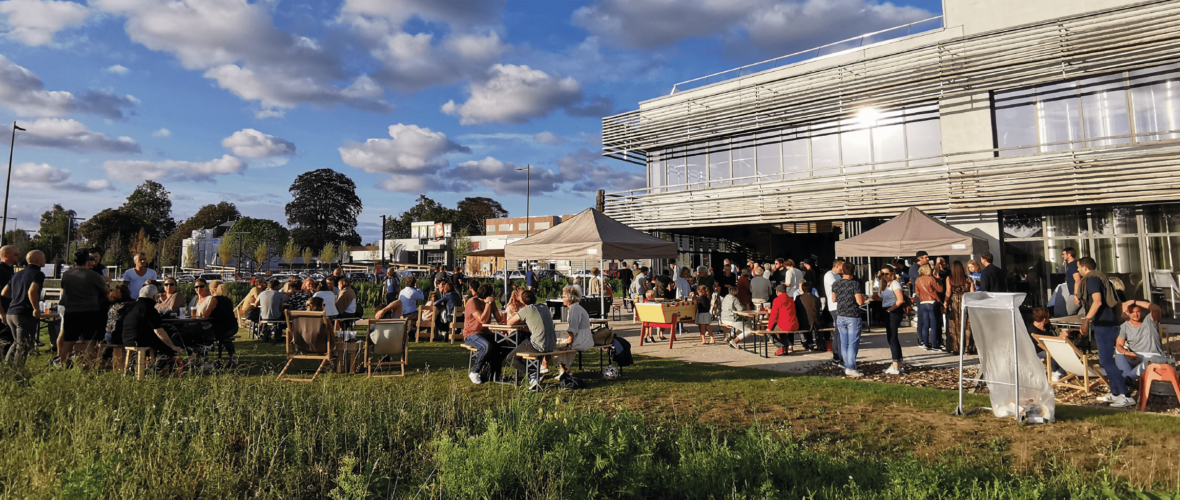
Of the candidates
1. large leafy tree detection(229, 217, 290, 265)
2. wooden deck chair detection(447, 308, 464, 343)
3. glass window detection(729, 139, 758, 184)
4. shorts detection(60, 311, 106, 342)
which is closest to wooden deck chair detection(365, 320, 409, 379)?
wooden deck chair detection(447, 308, 464, 343)

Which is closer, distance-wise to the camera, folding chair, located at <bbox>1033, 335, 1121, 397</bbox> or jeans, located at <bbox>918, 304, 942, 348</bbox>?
folding chair, located at <bbox>1033, 335, 1121, 397</bbox>

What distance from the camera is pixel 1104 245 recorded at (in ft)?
45.3

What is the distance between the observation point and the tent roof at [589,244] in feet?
35.8

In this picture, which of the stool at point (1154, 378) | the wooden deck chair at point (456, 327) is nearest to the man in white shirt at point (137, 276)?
the wooden deck chair at point (456, 327)

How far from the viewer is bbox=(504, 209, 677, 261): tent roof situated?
35.8 feet

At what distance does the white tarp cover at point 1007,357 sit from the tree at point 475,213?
88399 millimetres

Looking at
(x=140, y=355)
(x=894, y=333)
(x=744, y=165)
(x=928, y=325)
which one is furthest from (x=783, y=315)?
(x=744, y=165)

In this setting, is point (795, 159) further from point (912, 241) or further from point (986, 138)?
point (912, 241)

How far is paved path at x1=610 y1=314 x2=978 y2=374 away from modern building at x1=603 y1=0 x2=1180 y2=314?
566 cm

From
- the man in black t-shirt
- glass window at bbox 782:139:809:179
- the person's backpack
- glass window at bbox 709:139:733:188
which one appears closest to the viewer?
the man in black t-shirt

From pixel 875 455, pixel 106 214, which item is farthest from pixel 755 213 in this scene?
pixel 106 214

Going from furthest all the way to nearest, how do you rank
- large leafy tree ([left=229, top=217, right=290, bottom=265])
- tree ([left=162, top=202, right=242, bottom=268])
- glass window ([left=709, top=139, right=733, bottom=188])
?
tree ([left=162, top=202, right=242, bottom=268]), large leafy tree ([left=229, top=217, right=290, bottom=265]), glass window ([left=709, top=139, right=733, bottom=188])

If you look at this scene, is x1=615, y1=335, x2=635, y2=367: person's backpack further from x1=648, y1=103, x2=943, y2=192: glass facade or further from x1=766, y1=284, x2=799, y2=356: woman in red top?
x1=648, y1=103, x2=943, y2=192: glass facade

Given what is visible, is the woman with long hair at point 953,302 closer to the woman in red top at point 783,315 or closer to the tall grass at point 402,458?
the woman in red top at point 783,315
